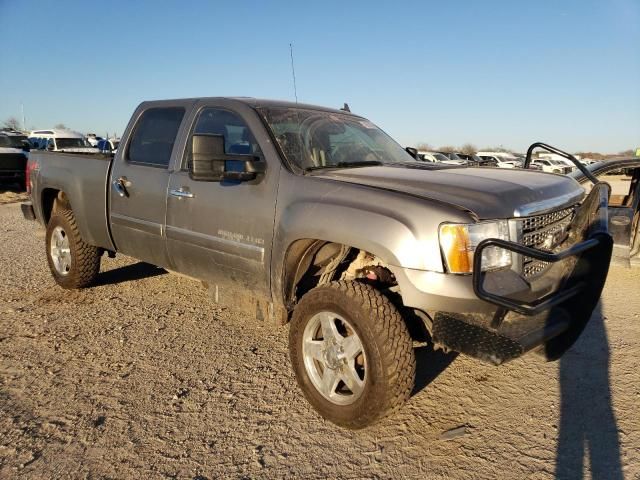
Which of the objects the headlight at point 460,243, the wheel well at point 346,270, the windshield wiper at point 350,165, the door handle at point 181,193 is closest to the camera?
the headlight at point 460,243

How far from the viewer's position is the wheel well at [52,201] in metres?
5.46

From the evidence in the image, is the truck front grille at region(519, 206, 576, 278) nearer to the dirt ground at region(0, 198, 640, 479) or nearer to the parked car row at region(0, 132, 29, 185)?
the dirt ground at region(0, 198, 640, 479)

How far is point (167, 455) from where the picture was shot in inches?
104

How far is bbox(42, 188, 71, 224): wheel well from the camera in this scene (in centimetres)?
546

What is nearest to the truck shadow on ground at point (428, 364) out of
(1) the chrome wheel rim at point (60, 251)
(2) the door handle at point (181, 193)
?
(2) the door handle at point (181, 193)

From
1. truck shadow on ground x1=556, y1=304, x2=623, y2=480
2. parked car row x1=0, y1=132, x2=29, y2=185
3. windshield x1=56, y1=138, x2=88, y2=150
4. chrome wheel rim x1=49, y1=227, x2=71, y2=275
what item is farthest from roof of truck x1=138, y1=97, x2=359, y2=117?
windshield x1=56, y1=138, x2=88, y2=150

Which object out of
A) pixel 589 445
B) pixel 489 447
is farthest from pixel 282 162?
pixel 589 445

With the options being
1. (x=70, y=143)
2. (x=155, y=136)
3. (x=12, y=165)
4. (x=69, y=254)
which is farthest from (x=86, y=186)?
(x=70, y=143)

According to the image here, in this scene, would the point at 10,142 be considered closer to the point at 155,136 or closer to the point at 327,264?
the point at 155,136

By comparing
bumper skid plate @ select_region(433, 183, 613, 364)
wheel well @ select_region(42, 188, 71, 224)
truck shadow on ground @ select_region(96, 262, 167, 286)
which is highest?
wheel well @ select_region(42, 188, 71, 224)

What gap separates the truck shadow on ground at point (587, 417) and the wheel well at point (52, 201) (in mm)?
5099

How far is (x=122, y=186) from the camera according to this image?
4.47m

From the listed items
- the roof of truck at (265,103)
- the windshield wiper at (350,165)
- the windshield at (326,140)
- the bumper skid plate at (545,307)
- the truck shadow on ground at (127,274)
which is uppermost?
the roof of truck at (265,103)

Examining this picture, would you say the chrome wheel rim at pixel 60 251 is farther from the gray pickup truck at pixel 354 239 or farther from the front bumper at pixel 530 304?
the front bumper at pixel 530 304
